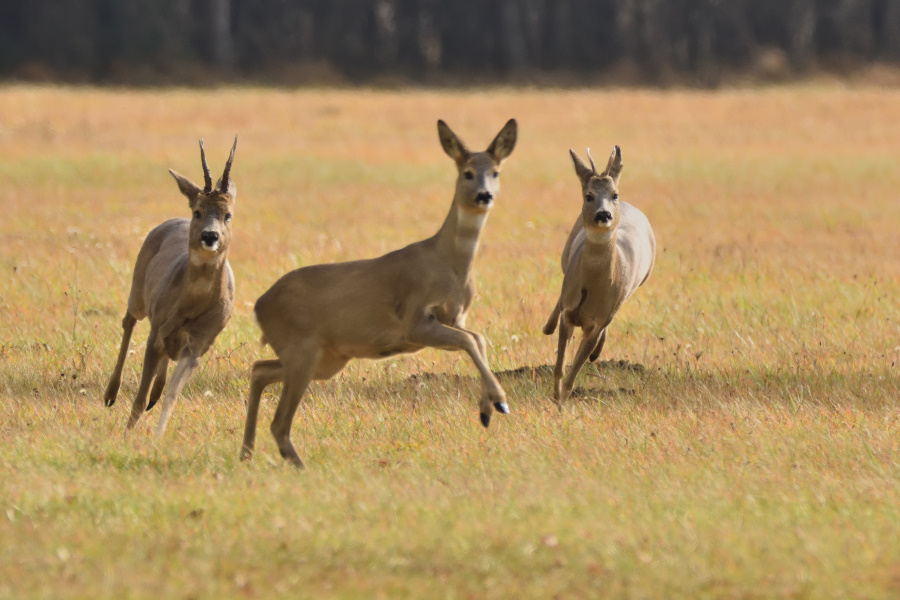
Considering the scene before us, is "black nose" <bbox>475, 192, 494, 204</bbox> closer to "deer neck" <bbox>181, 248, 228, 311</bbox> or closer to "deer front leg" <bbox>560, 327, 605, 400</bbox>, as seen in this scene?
"deer neck" <bbox>181, 248, 228, 311</bbox>

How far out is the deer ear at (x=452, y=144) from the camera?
7668mm

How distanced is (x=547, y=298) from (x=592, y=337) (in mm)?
3100

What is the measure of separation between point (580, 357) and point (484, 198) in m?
2.29

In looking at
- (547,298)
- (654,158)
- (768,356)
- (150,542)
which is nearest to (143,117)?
(654,158)

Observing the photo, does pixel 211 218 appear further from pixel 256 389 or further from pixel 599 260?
pixel 599 260

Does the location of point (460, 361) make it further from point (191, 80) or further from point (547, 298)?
point (191, 80)

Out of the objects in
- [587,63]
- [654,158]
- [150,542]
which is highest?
[150,542]

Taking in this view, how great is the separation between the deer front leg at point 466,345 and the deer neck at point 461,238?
0.38 metres

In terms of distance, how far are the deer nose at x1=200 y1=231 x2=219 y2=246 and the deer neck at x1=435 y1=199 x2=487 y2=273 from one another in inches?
51.7

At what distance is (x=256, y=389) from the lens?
7.57 metres

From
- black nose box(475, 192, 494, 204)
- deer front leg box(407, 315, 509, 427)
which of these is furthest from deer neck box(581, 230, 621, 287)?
deer front leg box(407, 315, 509, 427)

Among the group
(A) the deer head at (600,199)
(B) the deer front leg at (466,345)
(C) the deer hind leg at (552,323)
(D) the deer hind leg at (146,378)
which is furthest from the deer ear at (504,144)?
(C) the deer hind leg at (552,323)

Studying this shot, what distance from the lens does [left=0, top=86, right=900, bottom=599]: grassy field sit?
18.3 ft

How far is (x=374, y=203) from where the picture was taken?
1964 cm
